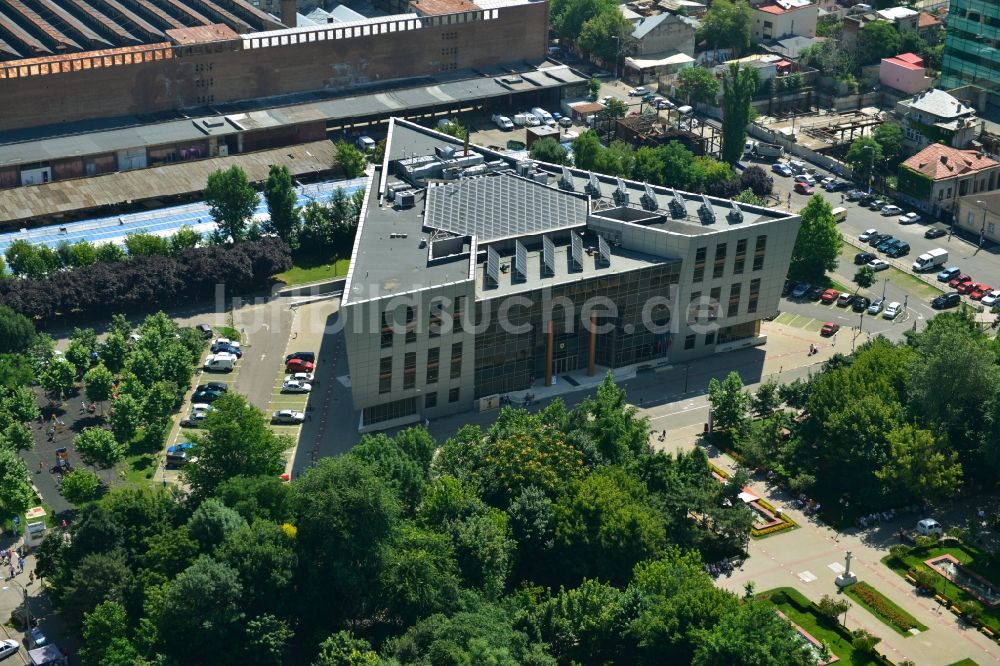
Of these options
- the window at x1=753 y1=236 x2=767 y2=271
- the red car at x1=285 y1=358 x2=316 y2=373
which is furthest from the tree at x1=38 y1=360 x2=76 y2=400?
the window at x1=753 y1=236 x2=767 y2=271

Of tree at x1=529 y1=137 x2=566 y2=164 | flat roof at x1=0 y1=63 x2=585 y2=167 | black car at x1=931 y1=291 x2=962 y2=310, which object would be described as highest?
tree at x1=529 y1=137 x2=566 y2=164

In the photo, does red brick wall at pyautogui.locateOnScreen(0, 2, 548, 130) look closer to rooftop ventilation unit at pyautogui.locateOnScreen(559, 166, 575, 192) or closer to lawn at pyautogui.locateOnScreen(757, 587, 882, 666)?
rooftop ventilation unit at pyautogui.locateOnScreen(559, 166, 575, 192)

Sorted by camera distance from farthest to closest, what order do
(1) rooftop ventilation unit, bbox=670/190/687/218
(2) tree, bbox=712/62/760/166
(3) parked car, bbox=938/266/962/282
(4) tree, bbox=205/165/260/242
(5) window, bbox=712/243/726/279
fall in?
(2) tree, bbox=712/62/760/166
(3) parked car, bbox=938/266/962/282
(4) tree, bbox=205/165/260/242
(1) rooftop ventilation unit, bbox=670/190/687/218
(5) window, bbox=712/243/726/279

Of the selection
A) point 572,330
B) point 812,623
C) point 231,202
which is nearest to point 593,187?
point 572,330

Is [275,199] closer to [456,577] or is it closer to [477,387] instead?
[477,387]

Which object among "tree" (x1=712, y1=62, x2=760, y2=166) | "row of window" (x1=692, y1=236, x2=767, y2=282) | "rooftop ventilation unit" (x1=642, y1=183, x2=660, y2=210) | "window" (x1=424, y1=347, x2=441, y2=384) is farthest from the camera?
"tree" (x1=712, y1=62, x2=760, y2=166)

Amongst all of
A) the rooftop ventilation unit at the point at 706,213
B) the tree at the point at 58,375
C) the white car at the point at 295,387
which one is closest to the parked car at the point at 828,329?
the rooftop ventilation unit at the point at 706,213
